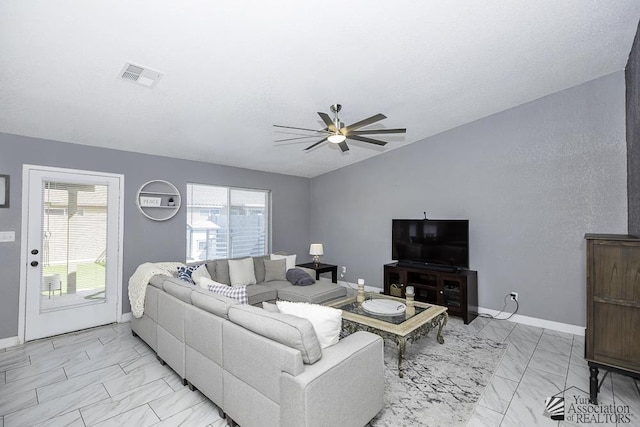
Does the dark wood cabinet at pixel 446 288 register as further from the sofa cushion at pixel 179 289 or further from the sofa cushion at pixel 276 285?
the sofa cushion at pixel 179 289

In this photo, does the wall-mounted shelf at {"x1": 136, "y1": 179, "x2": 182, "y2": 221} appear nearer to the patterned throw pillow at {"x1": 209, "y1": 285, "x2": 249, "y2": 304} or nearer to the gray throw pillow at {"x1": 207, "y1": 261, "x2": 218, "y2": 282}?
the gray throw pillow at {"x1": 207, "y1": 261, "x2": 218, "y2": 282}

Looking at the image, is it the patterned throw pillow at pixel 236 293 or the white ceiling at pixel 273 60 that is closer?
the white ceiling at pixel 273 60

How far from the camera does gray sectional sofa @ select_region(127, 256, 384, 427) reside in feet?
5.37

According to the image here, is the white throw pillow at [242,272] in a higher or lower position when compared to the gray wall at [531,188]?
lower

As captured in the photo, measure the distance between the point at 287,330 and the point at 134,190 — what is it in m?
3.61

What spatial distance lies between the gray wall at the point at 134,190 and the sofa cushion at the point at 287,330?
3.06m

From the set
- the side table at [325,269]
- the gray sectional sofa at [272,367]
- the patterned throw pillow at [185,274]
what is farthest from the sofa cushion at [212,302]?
the side table at [325,269]

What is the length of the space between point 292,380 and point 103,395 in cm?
194

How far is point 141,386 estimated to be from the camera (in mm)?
2580

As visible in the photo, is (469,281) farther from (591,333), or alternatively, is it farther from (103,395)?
(103,395)

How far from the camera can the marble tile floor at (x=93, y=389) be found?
7.14 ft

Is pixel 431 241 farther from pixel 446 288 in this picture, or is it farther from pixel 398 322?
pixel 398 322

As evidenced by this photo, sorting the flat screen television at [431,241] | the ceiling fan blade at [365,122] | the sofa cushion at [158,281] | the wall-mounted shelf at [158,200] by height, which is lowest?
the sofa cushion at [158,281]

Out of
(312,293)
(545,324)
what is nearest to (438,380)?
(312,293)
